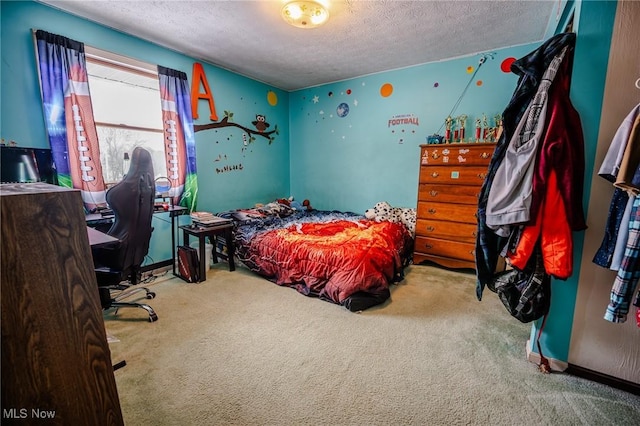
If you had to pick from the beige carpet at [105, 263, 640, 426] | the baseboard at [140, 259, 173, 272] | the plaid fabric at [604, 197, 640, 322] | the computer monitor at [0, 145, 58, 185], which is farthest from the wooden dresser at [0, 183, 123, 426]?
the baseboard at [140, 259, 173, 272]

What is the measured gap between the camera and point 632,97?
1374 millimetres

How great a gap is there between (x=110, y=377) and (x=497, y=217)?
1822mm

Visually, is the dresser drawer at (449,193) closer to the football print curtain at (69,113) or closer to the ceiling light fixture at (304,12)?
the ceiling light fixture at (304,12)

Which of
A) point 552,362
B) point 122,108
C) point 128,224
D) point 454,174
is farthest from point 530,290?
point 122,108

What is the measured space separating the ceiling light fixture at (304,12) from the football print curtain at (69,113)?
1937mm

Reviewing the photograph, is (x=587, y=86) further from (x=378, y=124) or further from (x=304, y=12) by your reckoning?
(x=378, y=124)

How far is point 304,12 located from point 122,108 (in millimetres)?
2170

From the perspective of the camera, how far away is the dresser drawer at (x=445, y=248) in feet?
10.2

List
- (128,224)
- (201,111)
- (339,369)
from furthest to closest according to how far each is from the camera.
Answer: (201,111) < (128,224) < (339,369)

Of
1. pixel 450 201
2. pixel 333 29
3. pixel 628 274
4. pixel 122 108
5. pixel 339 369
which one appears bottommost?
pixel 339 369

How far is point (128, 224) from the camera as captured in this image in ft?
6.66

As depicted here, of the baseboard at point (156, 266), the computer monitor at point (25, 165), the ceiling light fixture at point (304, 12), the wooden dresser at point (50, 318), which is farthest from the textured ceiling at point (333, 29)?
the baseboard at point (156, 266)

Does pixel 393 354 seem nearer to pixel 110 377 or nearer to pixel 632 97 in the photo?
pixel 110 377

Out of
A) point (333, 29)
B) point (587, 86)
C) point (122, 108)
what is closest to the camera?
point (587, 86)
